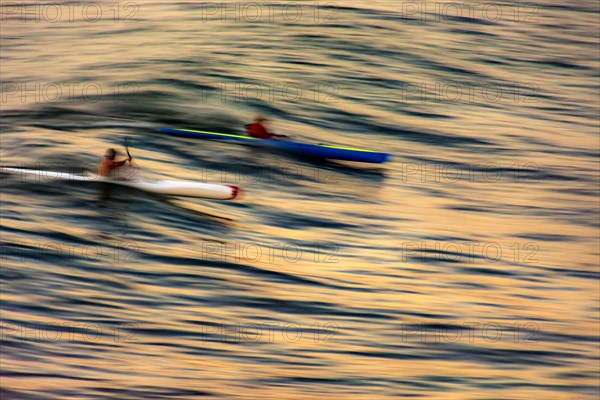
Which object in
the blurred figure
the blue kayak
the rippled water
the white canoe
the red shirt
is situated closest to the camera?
the rippled water

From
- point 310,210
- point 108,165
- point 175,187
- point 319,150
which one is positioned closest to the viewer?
point 108,165

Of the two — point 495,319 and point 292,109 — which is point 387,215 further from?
point 292,109

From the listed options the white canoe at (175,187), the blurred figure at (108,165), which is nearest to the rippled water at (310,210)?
the white canoe at (175,187)

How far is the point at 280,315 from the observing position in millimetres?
9234

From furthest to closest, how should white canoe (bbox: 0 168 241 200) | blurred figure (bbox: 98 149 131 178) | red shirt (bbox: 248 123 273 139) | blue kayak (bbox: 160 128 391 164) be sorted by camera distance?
red shirt (bbox: 248 123 273 139) < blue kayak (bbox: 160 128 391 164) < white canoe (bbox: 0 168 241 200) < blurred figure (bbox: 98 149 131 178)

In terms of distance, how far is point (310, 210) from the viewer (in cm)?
1220

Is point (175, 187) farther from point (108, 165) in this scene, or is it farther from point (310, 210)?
point (310, 210)

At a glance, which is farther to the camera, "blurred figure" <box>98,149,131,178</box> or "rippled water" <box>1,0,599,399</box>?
"blurred figure" <box>98,149,131,178</box>

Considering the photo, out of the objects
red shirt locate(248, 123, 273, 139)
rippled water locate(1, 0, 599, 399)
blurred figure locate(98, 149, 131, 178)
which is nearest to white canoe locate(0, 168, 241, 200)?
blurred figure locate(98, 149, 131, 178)

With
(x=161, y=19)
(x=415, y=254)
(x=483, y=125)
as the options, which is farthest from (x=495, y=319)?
(x=161, y=19)

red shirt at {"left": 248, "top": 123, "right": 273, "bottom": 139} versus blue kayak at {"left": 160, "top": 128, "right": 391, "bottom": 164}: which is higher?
red shirt at {"left": 248, "top": 123, "right": 273, "bottom": 139}

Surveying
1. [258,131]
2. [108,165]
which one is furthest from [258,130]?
[108,165]

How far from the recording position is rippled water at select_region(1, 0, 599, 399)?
8.44 m

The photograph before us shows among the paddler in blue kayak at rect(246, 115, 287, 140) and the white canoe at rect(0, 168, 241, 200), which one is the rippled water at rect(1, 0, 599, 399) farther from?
the paddler in blue kayak at rect(246, 115, 287, 140)
